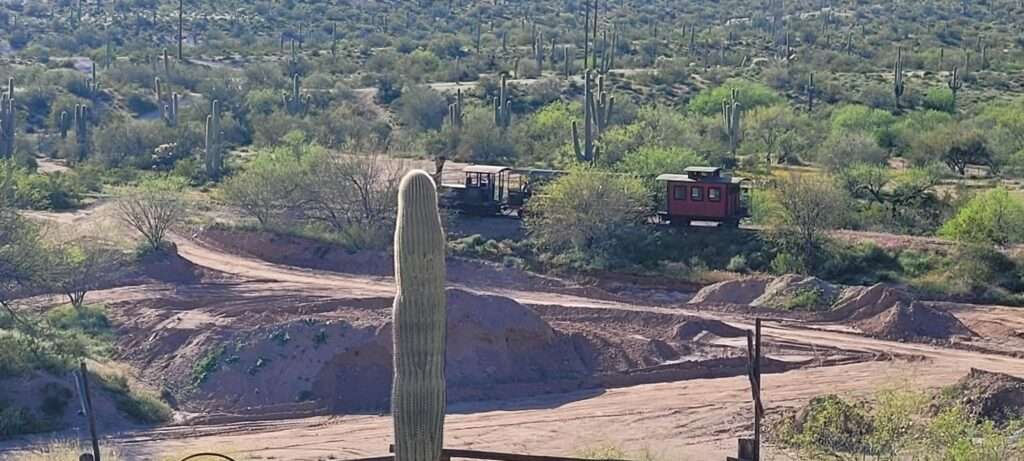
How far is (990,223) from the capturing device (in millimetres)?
46594

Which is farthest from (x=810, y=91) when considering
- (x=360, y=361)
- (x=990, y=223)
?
(x=360, y=361)

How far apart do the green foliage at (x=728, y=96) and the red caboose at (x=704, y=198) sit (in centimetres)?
2722

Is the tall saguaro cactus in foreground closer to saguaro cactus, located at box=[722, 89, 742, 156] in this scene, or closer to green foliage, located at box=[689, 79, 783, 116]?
saguaro cactus, located at box=[722, 89, 742, 156]

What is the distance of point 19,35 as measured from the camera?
114375 millimetres

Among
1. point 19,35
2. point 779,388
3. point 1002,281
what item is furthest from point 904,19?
point 779,388

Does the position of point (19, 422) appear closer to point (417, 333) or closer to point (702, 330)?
point (702, 330)

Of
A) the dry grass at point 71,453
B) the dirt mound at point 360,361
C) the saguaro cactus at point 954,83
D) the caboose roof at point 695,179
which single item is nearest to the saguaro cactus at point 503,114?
the caboose roof at point 695,179

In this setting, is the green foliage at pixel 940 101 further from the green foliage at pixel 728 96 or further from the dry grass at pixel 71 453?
the dry grass at pixel 71 453

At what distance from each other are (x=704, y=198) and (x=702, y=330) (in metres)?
9.98

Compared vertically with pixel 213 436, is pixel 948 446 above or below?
above

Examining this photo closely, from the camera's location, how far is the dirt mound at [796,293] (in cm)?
4222

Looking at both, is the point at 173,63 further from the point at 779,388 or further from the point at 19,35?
the point at 779,388

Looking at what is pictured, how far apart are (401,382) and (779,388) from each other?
20.2 m

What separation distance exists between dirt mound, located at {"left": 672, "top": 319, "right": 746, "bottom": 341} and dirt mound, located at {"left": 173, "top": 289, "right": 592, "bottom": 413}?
3072mm
